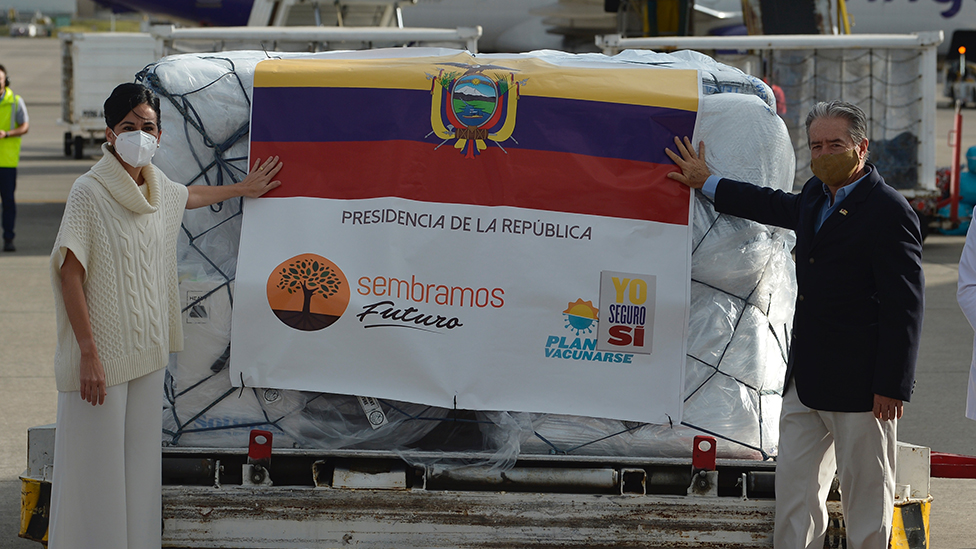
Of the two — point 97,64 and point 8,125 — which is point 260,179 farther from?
point 97,64

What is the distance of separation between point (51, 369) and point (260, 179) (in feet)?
12.4

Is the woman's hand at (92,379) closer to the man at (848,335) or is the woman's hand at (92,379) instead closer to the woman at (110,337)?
the woman at (110,337)

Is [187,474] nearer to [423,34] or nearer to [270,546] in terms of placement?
[270,546]

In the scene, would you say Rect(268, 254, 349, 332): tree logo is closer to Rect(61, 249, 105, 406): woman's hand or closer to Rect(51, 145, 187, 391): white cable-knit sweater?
Rect(51, 145, 187, 391): white cable-knit sweater

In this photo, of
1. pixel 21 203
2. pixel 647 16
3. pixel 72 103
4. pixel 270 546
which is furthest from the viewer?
→ pixel 72 103

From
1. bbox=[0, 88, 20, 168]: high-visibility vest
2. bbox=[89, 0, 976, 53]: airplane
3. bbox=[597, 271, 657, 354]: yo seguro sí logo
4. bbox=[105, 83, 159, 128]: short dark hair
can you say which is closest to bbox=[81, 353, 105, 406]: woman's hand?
bbox=[105, 83, 159, 128]: short dark hair

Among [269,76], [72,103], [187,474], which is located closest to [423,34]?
[269,76]

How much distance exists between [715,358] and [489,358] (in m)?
0.75

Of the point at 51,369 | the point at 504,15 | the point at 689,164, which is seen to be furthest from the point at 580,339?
the point at 504,15

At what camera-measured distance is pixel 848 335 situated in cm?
284

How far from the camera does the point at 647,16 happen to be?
1506 centimetres

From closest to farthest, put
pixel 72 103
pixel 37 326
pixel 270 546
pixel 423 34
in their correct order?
pixel 270 546 → pixel 37 326 → pixel 423 34 → pixel 72 103

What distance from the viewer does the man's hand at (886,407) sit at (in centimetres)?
277

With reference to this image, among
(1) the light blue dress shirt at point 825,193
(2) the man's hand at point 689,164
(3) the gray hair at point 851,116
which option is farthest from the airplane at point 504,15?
(3) the gray hair at point 851,116
